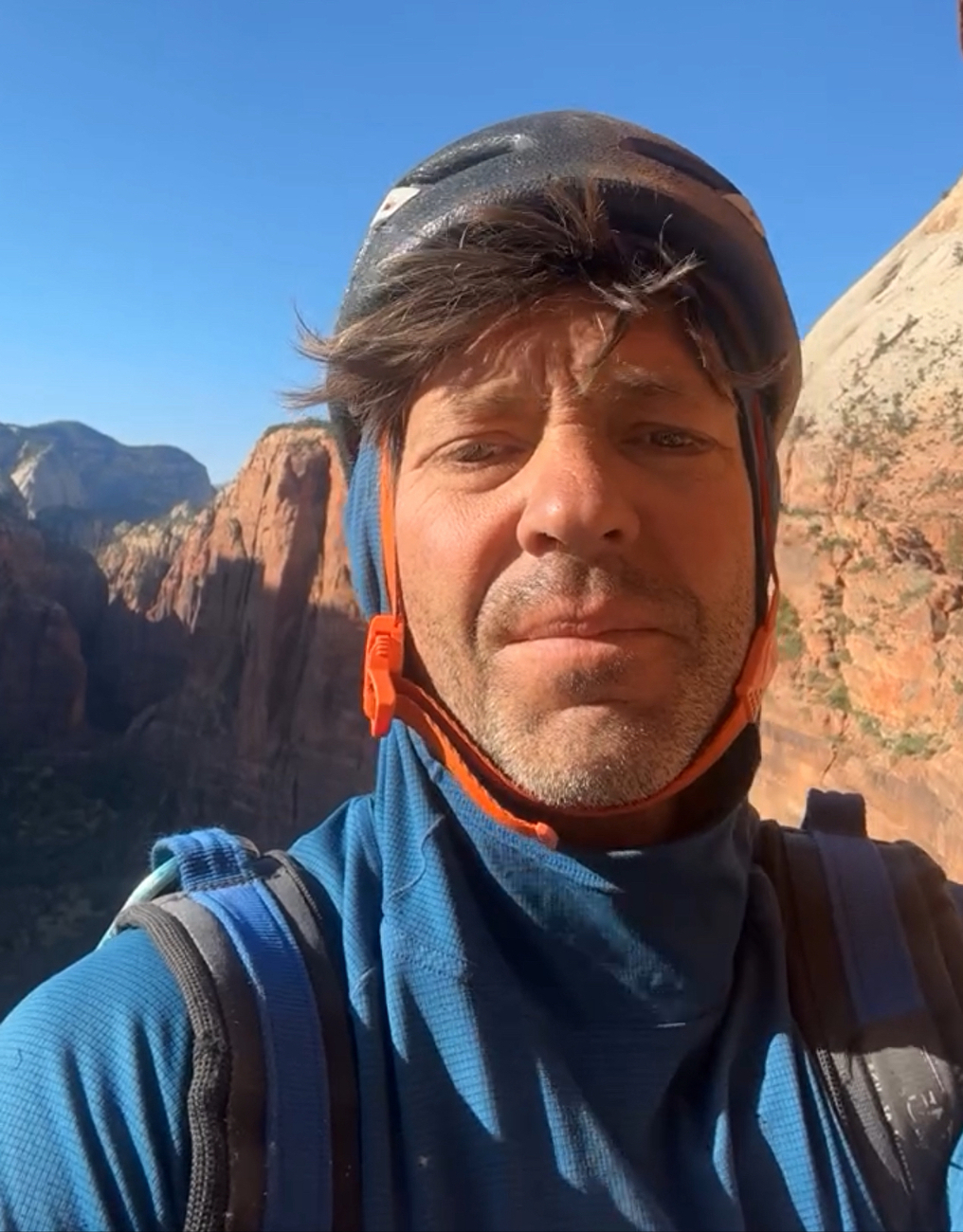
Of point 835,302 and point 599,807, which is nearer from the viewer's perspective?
point 599,807

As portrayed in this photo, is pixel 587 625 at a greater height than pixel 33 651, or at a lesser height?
lesser

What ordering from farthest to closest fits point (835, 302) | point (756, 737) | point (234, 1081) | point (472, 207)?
1. point (835, 302)
2. point (756, 737)
3. point (472, 207)
4. point (234, 1081)

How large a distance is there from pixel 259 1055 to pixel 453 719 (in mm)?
493

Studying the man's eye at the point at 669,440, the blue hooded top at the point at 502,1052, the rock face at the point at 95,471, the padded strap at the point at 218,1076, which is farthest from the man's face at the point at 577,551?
the rock face at the point at 95,471

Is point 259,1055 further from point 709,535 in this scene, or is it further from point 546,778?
point 709,535

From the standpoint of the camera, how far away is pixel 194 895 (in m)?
1.12

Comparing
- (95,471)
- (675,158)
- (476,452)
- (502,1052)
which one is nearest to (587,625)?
(476,452)

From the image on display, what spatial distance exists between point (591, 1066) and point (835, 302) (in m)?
37.1

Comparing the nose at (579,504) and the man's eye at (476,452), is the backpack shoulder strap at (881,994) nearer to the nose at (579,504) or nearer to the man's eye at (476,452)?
the nose at (579,504)

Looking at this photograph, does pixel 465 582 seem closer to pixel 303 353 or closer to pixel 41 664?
pixel 303 353

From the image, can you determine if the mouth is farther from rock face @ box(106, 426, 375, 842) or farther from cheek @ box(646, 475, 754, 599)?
rock face @ box(106, 426, 375, 842)

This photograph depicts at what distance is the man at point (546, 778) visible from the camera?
1015mm

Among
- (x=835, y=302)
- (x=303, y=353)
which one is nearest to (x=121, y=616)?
(x=835, y=302)

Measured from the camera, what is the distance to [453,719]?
133 centimetres
